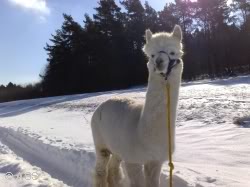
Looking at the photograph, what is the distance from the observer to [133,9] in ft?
153

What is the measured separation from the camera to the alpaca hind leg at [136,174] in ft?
15.7

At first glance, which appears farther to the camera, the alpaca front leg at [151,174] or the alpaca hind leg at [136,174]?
the alpaca hind leg at [136,174]

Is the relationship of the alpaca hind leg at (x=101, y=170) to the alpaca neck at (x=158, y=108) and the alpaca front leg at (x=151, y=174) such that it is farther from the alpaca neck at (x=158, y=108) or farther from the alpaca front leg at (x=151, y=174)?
the alpaca neck at (x=158, y=108)

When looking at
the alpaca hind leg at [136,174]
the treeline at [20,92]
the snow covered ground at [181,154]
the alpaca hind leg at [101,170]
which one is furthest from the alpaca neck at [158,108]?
the treeline at [20,92]

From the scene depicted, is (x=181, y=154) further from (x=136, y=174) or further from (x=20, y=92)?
(x=20, y=92)

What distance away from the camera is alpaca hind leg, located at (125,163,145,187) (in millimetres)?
4773

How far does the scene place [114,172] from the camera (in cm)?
584

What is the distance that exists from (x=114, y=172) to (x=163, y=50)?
2.25 m

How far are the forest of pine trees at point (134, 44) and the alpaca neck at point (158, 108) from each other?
37275mm

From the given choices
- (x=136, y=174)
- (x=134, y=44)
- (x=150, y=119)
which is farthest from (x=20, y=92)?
(x=150, y=119)

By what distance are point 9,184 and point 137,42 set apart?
39187mm

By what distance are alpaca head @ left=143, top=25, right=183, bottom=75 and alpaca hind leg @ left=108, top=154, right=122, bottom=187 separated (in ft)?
6.12

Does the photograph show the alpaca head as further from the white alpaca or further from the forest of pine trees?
the forest of pine trees

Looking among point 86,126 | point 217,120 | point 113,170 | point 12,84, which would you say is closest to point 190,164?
point 113,170
